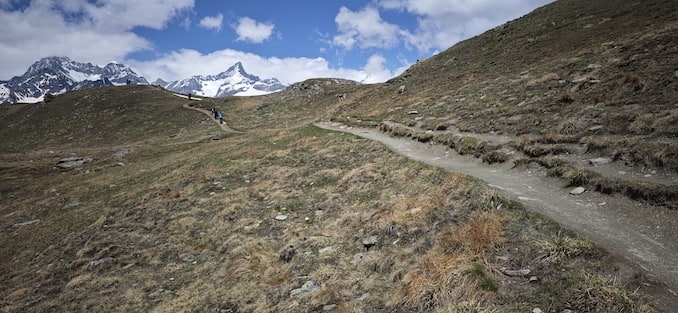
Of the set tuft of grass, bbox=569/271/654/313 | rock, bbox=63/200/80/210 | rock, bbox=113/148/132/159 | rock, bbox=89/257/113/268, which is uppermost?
rock, bbox=113/148/132/159

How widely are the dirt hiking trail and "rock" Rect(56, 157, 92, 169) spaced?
49647mm

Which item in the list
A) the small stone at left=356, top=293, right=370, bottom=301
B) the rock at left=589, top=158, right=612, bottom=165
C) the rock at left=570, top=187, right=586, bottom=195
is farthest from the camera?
the rock at left=589, top=158, right=612, bottom=165

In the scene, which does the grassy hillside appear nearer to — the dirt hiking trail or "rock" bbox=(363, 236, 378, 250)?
"rock" bbox=(363, 236, 378, 250)

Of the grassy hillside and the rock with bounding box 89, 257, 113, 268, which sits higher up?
the grassy hillside

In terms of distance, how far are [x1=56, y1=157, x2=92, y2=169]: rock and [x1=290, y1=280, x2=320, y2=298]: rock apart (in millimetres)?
46305

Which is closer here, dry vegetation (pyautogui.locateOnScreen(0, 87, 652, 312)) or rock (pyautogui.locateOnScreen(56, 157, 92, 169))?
dry vegetation (pyautogui.locateOnScreen(0, 87, 652, 312))

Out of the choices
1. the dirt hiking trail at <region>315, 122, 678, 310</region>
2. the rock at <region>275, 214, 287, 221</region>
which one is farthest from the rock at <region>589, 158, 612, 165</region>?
the rock at <region>275, 214, 287, 221</region>

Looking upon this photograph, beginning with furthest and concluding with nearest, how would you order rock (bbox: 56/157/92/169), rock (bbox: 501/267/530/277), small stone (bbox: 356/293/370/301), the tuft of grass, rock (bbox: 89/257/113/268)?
rock (bbox: 56/157/92/169) → rock (bbox: 89/257/113/268) → small stone (bbox: 356/293/370/301) → rock (bbox: 501/267/530/277) → the tuft of grass

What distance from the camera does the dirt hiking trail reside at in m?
6.85

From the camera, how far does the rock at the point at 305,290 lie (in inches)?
392

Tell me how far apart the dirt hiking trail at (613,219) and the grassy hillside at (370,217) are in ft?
1.60

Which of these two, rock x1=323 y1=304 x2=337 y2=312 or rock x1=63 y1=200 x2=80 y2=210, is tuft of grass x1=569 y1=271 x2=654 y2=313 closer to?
rock x1=323 y1=304 x2=337 y2=312

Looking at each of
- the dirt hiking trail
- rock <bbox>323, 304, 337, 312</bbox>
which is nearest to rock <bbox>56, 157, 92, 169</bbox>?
rock <bbox>323, 304, 337, 312</bbox>

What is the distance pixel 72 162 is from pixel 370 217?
48.2m
